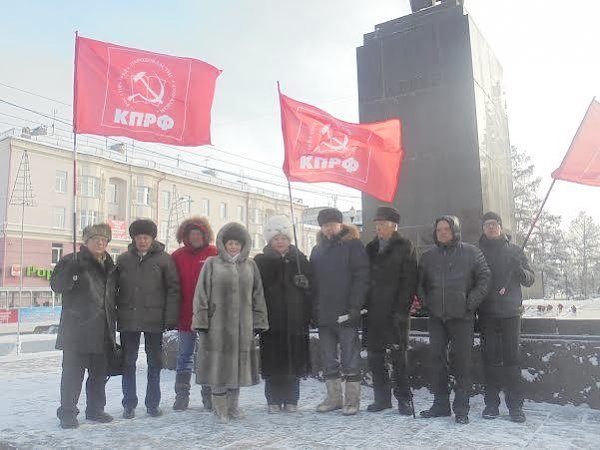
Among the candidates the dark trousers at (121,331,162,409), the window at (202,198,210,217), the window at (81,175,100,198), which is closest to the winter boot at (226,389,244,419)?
the dark trousers at (121,331,162,409)

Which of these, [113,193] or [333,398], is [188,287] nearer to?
[333,398]

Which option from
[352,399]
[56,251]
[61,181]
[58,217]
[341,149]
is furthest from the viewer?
[61,181]

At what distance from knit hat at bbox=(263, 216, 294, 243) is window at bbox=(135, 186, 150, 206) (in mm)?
37812

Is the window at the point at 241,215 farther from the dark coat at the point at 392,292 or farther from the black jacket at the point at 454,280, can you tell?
the black jacket at the point at 454,280

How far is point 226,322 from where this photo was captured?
4406 mm

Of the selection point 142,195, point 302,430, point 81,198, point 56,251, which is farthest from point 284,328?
point 142,195

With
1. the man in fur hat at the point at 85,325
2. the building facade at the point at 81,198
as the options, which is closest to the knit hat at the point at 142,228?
the man in fur hat at the point at 85,325

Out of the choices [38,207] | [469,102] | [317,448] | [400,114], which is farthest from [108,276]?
[38,207]

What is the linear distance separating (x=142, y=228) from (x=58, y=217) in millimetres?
33904

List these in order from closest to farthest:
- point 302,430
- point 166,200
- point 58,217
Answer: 1. point 302,430
2. point 58,217
3. point 166,200

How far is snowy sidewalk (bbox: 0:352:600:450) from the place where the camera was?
11.8 feet

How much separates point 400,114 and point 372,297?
8.95 feet

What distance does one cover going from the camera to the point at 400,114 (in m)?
6.22

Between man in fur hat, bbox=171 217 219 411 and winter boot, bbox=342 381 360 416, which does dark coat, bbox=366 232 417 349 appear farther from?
man in fur hat, bbox=171 217 219 411
